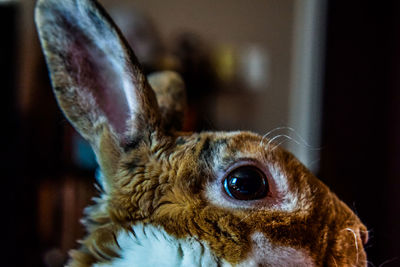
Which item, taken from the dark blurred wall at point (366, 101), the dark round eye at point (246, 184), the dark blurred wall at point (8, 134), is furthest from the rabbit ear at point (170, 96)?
the dark blurred wall at point (366, 101)

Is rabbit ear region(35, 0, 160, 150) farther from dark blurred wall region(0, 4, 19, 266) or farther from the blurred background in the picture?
dark blurred wall region(0, 4, 19, 266)

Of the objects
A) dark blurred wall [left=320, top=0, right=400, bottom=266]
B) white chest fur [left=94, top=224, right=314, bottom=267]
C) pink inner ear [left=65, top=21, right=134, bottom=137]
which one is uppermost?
pink inner ear [left=65, top=21, right=134, bottom=137]

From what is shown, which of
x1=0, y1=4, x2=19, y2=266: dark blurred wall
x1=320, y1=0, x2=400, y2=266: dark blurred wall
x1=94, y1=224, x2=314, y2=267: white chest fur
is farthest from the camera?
x1=320, y1=0, x2=400, y2=266: dark blurred wall

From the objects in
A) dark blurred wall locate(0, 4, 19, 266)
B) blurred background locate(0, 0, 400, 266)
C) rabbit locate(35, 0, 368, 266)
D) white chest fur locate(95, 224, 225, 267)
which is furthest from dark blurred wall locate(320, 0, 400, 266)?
white chest fur locate(95, 224, 225, 267)

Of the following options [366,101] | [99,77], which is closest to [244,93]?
[366,101]

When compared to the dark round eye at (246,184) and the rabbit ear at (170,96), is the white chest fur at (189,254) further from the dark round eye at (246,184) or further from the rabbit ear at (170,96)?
the rabbit ear at (170,96)

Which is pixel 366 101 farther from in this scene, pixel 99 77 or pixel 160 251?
pixel 160 251

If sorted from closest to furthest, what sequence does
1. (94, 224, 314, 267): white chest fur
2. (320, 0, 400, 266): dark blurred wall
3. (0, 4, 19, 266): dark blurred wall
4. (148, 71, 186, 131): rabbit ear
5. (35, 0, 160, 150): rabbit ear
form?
1. (94, 224, 314, 267): white chest fur
2. (35, 0, 160, 150): rabbit ear
3. (148, 71, 186, 131): rabbit ear
4. (0, 4, 19, 266): dark blurred wall
5. (320, 0, 400, 266): dark blurred wall
